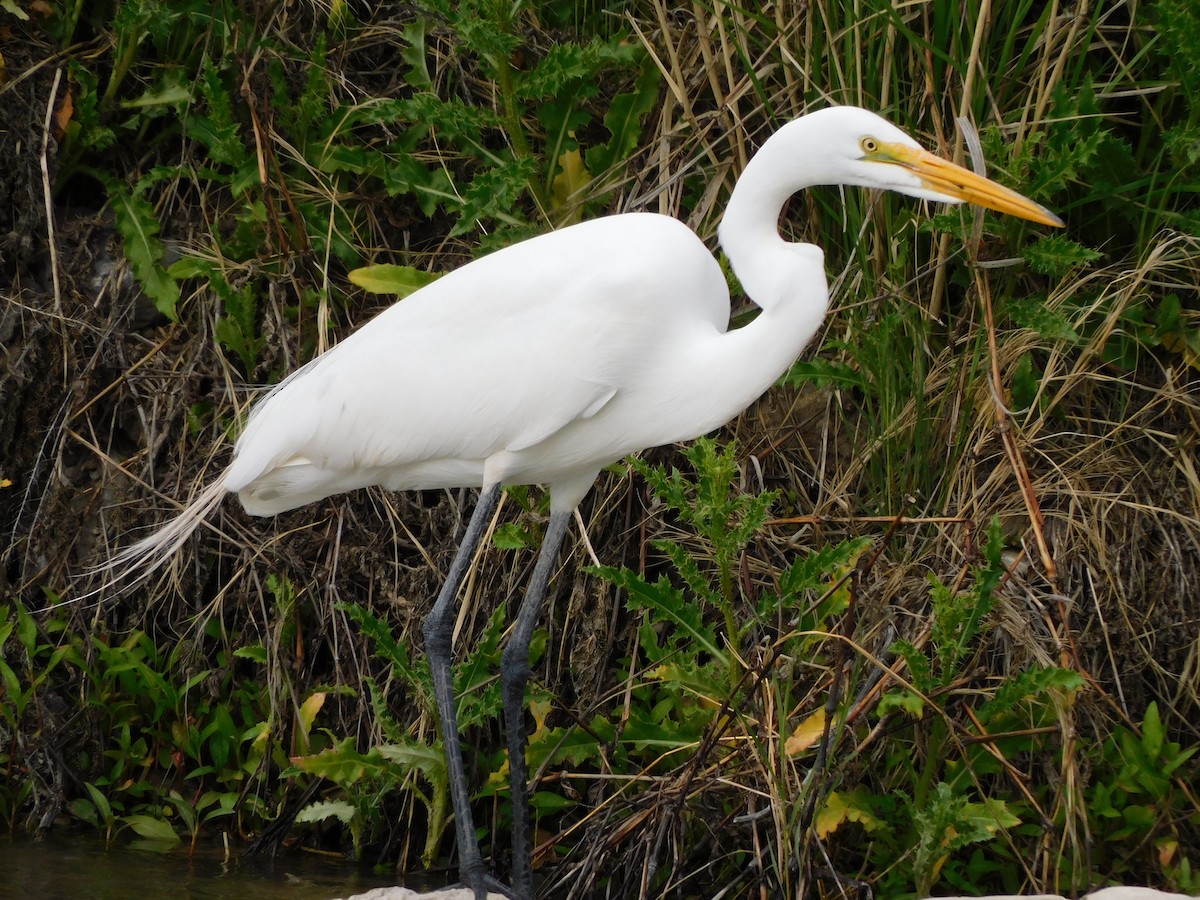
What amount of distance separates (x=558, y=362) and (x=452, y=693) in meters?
0.85

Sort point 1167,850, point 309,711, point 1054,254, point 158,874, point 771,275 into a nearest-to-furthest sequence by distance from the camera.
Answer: point 771,275, point 1167,850, point 1054,254, point 158,874, point 309,711

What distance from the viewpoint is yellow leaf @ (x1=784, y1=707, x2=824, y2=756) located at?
2.94 meters

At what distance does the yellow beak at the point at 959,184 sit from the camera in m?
2.74

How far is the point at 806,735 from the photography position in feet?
9.75

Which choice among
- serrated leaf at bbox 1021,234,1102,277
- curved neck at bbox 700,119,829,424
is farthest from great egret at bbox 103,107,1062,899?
serrated leaf at bbox 1021,234,1102,277

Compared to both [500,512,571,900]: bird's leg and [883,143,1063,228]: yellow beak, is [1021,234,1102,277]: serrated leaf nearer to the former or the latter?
[883,143,1063,228]: yellow beak

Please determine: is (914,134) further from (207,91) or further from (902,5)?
(207,91)

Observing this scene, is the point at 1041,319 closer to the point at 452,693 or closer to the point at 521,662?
the point at 521,662

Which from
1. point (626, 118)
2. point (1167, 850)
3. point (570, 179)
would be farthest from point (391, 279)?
point (1167, 850)

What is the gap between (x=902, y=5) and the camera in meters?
3.51

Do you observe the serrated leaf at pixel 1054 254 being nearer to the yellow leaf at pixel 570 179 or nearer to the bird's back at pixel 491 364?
the bird's back at pixel 491 364

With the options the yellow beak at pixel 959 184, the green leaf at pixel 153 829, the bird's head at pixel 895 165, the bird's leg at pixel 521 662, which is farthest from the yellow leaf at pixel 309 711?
the yellow beak at pixel 959 184

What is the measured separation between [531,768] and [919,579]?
1100 millimetres

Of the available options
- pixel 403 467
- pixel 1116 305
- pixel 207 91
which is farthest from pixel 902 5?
pixel 207 91
